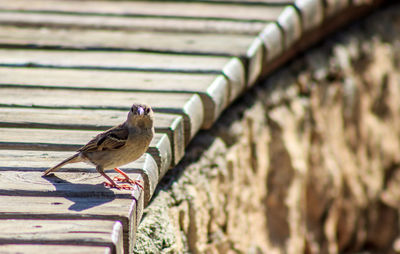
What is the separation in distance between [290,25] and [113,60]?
3.74ft

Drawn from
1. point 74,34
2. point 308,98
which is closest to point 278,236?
point 308,98

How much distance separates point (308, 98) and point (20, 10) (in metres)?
1.98

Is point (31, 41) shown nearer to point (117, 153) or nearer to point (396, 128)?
point (117, 153)

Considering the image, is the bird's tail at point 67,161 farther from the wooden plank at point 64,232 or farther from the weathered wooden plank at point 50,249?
the weathered wooden plank at point 50,249

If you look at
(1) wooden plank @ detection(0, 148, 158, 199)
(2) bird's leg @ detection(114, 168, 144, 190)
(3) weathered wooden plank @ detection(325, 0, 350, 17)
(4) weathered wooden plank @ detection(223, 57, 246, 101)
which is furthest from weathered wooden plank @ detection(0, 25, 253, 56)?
(2) bird's leg @ detection(114, 168, 144, 190)

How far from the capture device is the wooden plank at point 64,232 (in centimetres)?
206

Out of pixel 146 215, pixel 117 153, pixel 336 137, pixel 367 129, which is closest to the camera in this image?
pixel 117 153

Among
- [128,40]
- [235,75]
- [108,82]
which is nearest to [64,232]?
[108,82]

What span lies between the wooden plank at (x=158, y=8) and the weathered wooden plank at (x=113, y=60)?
2.27ft

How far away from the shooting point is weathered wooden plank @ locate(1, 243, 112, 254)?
2.00 meters

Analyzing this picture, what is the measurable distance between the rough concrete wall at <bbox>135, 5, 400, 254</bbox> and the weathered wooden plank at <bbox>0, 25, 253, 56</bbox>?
34cm

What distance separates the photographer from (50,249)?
202cm

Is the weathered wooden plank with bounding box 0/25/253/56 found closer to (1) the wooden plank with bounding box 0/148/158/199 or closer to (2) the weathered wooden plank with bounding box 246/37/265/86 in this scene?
(2) the weathered wooden plank with bounding box 246/37/265/86

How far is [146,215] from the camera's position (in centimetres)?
→ 276
